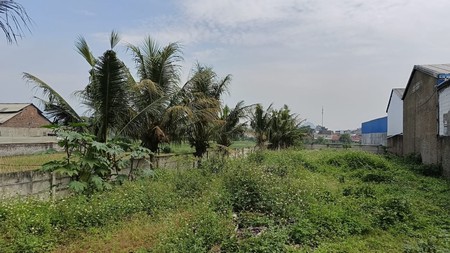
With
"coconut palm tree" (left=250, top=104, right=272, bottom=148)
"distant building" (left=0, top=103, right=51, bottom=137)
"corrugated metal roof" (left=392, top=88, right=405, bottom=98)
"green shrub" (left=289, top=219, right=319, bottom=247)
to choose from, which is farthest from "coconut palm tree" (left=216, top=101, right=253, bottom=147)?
"distant building" (left=0, top=103, right=51, bottom=137)

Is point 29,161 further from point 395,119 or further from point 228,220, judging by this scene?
point 395,119

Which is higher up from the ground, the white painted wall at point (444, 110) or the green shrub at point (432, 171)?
the white painted wall at point (444, 110)

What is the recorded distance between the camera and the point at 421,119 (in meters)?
14.5

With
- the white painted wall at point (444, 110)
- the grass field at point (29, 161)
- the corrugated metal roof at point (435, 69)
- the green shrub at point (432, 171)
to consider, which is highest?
the corrugated metal roof at point (435, 69)

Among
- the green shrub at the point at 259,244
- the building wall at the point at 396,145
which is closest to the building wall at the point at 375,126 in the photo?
the building wall at the point at 396,145

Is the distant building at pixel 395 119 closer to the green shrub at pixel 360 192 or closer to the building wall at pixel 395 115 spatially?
the building wall at pixel 395 115

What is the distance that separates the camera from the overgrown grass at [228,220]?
4.12 meters

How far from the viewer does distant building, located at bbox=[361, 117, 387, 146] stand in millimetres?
32856

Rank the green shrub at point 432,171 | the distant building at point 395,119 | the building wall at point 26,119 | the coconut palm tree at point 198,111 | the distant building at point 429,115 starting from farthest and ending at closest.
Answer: the building wall at point 26,119
the distant building at point 395,119
the green shrub at point 432,171
the distant building at point 429,115
the coconut palm tree at point 198,111

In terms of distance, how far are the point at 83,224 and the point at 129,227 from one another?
669 mm

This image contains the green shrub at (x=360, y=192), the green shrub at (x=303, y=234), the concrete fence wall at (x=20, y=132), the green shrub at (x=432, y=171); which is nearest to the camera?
the green shrub at (x=303, y=234)

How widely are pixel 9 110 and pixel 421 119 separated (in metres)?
30.2

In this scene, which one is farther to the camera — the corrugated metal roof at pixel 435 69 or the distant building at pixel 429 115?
the corrugated metal roof at pixel 435 69

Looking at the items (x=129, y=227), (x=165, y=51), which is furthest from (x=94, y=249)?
(x=165, y=51)
